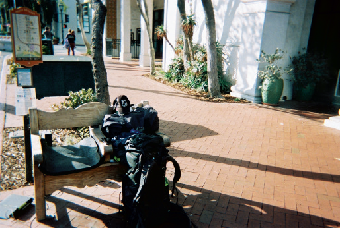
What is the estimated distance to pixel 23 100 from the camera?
3.67 metres

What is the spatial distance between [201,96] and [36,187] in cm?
731

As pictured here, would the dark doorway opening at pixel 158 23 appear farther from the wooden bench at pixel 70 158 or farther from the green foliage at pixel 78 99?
the wooden bench at pixel 70 158

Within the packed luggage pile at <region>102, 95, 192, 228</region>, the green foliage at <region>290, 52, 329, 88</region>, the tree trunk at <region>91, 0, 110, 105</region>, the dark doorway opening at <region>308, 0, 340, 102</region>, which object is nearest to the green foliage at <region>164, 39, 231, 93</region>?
the green foliage at <region>290, 52, 329, 88</region>

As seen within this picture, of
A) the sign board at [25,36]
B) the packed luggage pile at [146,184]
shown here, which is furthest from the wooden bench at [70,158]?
the sign board at [25,36]

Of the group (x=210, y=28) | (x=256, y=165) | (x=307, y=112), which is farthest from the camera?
(x=210, y=28)

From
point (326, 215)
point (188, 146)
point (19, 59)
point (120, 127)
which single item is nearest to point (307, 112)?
point (188, 146)

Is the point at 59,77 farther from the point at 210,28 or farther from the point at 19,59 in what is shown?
the point at 210,28

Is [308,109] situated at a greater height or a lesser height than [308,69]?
lesser

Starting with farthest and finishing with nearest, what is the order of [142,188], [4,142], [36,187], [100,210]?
1. [4,142]
2. [100,210]
3. [36,187]
4. [142,188]

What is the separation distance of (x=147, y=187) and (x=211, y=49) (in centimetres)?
708

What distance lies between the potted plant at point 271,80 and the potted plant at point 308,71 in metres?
0.92

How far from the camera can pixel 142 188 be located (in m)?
2.61

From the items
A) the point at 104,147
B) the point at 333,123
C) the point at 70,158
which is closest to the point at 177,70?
the point at 333,123

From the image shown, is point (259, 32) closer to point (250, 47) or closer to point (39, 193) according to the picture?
point (250, 47)
